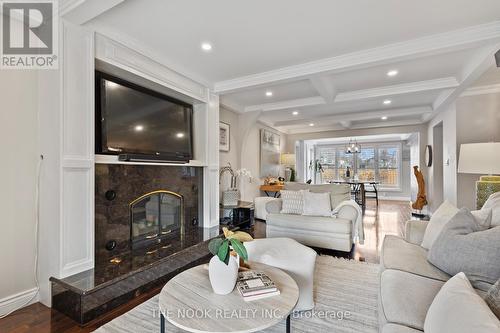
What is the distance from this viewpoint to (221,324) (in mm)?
1150

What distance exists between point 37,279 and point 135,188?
110 centimetres

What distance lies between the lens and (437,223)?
→ 1979mm

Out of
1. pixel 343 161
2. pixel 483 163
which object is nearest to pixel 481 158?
pixel 483 163

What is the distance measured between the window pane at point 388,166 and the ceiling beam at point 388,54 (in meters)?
7.86

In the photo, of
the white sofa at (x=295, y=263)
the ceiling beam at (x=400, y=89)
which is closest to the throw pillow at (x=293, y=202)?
the white sofa at (x=295, y=263)

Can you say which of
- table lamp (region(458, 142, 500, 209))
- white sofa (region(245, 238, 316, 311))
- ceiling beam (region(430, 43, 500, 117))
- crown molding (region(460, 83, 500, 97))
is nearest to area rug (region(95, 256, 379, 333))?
white sofa (region(245, 238, 316, 311))

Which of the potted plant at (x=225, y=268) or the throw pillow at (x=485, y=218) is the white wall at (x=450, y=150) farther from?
the potted plant at (x=225, y=268)

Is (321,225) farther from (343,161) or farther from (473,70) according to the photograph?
(343,161)

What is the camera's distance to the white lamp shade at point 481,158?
2748 mm

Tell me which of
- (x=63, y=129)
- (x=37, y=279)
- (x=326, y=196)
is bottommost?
(x=37, y=279)

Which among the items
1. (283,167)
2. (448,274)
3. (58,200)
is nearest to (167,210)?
(58,200)

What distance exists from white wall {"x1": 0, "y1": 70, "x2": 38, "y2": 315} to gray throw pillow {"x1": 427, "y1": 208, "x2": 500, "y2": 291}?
10.3 feet

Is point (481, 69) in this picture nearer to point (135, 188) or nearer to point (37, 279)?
point (135, 188)

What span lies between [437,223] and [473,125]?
2970mm
